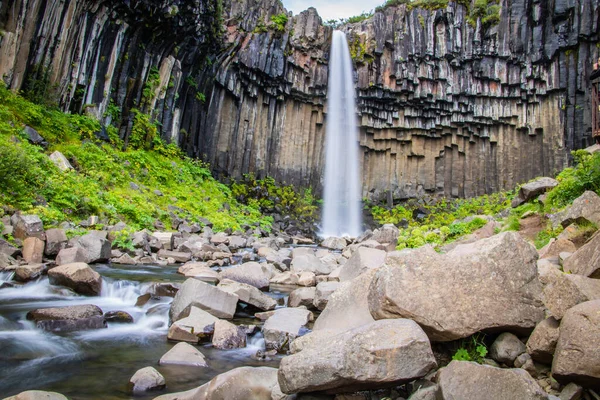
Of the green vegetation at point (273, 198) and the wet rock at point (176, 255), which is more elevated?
the green vegetation at point (273, 198)

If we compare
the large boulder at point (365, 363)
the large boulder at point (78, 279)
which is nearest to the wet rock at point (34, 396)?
the large boulder at point (365, 363)

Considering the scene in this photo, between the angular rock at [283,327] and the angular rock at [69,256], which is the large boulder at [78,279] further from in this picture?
the angular rock at [283,327]

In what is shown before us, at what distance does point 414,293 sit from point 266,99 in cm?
2619

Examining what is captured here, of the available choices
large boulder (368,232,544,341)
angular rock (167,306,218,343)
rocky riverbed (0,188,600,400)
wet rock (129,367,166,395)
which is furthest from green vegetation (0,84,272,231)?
large boulder (368,232,544,341)

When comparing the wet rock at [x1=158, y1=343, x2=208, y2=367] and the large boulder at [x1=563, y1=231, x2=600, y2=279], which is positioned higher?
the large boulder at [x1=563, y1=231, x2=600, y2=279]

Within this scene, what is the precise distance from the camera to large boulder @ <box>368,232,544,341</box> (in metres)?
3.56

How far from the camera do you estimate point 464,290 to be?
3676 mm

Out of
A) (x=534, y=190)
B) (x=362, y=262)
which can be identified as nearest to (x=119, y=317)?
(x=362, y=262)

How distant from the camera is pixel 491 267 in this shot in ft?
12.4

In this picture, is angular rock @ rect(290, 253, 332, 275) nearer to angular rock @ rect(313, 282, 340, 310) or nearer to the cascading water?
angular rock @ rect(313, 282, 340, 310)

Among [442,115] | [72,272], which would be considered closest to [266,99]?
[442,115]

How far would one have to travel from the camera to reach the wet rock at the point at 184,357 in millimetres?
4535

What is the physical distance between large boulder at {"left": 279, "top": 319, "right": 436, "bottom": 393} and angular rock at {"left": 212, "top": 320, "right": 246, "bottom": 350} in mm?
2021

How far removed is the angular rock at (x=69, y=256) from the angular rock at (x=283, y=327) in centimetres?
501
